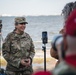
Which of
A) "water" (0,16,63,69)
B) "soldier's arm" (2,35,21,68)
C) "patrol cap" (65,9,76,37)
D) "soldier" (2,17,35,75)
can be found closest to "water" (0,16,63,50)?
"water" (0,16,63,69)

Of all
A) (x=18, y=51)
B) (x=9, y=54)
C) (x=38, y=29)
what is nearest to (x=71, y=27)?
(x=18, y=51)

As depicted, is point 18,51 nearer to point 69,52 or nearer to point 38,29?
point 69,52

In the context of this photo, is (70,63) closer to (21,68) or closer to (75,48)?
(75,48)

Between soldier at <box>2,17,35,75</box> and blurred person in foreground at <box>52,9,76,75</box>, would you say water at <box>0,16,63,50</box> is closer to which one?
soldier at <box>2,17,35,75</box>

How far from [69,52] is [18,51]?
348 cm

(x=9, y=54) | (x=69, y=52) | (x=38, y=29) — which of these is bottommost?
(x=38, y=29)

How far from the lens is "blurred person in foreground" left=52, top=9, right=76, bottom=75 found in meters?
1.00

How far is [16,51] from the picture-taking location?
4.51 m

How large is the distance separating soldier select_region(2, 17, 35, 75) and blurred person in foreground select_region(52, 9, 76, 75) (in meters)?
3.46

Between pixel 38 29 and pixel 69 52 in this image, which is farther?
pixel 38 29

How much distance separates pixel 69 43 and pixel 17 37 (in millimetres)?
3533

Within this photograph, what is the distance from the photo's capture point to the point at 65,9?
2643 millimetres

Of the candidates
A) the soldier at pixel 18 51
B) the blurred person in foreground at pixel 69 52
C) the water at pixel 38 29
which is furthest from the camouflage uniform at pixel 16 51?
the blurred person in foreground at pixel 69 52

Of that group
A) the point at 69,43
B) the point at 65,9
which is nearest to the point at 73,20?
the point at 69,43
